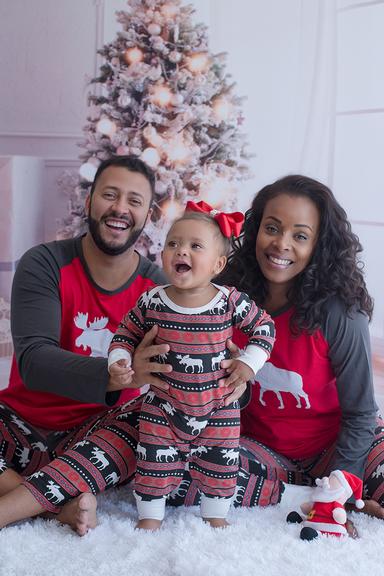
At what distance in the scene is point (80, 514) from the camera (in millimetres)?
1619

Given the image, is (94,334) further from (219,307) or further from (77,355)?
(219,307)

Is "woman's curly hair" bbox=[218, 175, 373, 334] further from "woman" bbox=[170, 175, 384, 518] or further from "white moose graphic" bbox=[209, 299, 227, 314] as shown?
"white moose graphic" bbox=[209, 299, 227, 314]

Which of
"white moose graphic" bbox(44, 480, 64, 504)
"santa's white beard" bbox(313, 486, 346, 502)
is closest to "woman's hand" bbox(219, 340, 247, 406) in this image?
"santa's white beard" bbox(313, 486, 346, 502)

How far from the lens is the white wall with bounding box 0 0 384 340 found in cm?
382

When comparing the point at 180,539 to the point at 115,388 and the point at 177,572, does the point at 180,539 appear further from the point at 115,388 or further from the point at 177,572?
the point at 115,388

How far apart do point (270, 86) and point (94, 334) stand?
272 centimetres

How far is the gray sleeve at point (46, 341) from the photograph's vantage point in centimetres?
172

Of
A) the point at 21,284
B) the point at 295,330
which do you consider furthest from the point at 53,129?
the point at 295,330

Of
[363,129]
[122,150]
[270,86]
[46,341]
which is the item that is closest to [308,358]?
[46,341]

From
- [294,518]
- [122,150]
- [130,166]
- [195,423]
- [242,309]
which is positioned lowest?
[294,518]

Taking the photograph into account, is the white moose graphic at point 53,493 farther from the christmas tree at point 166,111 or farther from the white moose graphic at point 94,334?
the christmas tree at point 166,111

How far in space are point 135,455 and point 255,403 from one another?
381 mm

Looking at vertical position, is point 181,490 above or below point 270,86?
below

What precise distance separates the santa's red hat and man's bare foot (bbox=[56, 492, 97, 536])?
1.93ft
